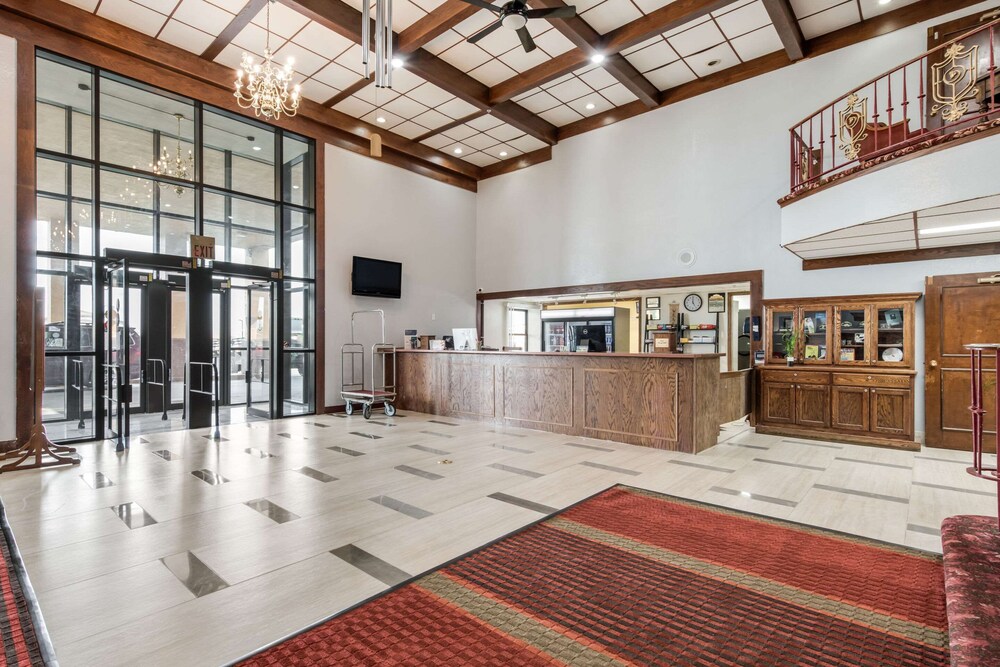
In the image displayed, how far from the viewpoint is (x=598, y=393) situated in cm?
625

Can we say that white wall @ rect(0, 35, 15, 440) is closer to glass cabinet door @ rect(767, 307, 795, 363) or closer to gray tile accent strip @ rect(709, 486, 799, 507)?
gray tile accent strip @ rect(709, 486, 799, 507)

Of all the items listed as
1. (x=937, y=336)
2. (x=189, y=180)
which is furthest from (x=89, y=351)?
(x=937, y=336)

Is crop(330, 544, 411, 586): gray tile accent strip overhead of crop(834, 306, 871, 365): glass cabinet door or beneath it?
beneath

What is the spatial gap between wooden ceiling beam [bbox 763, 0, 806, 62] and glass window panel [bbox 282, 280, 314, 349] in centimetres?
767

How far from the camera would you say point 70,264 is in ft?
19.7

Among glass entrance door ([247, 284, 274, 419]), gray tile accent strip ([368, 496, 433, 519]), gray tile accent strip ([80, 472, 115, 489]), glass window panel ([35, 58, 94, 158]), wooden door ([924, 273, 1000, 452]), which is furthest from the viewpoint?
glass entrance door ([247, 284, 274, 419])

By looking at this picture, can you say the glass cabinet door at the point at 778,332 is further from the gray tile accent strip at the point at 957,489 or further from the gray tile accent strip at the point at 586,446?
the gray tile accent strip at the point at 586,446

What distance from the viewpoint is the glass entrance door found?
8156mm

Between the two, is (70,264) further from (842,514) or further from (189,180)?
(842,514)

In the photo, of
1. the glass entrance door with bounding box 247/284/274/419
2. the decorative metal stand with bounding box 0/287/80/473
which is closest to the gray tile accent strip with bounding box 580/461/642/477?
the decorative metal stand with bounding box 0/287/80/473

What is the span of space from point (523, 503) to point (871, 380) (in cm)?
529

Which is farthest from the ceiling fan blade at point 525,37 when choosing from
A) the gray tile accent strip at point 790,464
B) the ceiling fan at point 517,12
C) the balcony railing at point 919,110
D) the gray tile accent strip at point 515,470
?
the gray tile accent strip at point 790,464

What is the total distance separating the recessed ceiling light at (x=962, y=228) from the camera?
186 inches

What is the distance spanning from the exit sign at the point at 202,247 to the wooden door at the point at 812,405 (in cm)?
847
